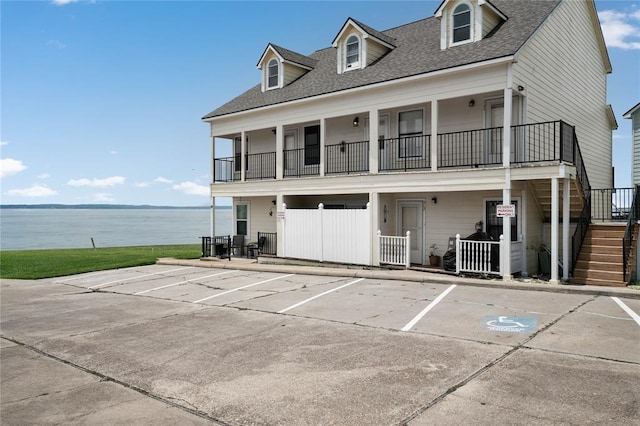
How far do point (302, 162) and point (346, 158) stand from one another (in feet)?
8.99

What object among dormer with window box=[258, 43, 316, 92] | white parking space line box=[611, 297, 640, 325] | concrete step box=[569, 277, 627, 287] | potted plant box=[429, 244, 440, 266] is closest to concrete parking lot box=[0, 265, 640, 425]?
white parking space line box=[611, 297, 640, 325]

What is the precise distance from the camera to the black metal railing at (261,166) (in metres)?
22.0

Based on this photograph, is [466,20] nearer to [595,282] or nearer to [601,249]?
[601,249]

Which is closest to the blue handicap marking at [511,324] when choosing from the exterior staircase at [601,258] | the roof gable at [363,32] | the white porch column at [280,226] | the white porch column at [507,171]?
the white porch column at [507,171]

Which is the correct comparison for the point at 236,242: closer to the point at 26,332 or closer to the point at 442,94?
the point at 442,94

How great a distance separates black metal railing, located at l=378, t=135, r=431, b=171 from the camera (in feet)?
54.5

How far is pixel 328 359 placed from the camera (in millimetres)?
6656

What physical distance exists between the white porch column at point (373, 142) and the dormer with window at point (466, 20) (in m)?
3.29

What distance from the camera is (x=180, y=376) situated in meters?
6.16

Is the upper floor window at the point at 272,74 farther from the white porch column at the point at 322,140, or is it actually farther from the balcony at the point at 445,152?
the white porch column at the point at 322,140

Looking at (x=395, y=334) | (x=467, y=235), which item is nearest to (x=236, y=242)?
(x=467, y=235)

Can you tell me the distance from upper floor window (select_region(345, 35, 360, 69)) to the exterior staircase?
10608 millimetres

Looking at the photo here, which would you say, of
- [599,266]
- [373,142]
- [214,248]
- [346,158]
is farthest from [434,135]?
[214,248]

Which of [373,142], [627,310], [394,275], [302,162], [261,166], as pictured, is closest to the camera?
[627,310]
